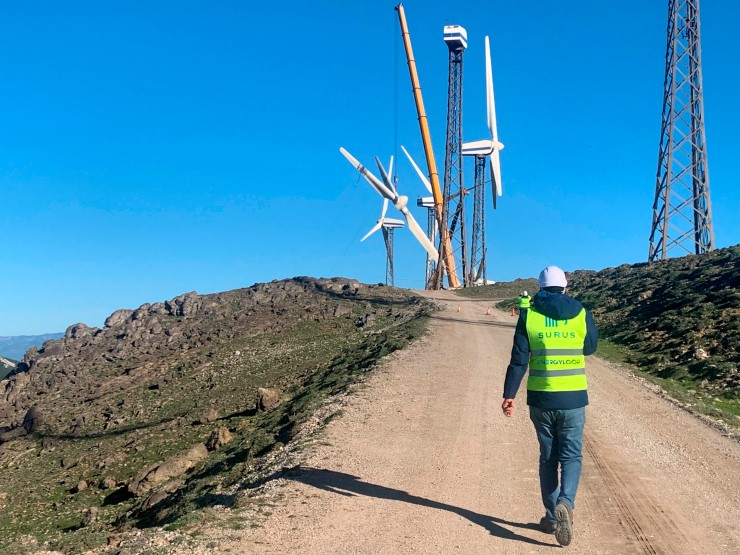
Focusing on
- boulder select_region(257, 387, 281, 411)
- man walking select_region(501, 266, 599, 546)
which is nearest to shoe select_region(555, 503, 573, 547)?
man walking select_region(501, 266, 599, 546)

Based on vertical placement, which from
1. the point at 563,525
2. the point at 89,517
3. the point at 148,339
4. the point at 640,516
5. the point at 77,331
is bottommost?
the point at 89,517

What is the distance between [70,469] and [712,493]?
1715cm

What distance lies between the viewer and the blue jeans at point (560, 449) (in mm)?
6426

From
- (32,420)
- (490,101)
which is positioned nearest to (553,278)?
(32,420)

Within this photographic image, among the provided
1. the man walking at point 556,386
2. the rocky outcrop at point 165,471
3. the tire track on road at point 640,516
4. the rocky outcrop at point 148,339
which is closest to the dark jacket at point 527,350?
the man walking at point 556,386

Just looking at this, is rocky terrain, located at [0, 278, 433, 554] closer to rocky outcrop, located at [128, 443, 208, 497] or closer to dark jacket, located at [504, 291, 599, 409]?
rocky outcrop, located at [128, 443, 208, 497]

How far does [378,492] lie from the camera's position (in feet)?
26.8

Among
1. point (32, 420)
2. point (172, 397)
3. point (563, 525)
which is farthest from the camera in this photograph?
point (32, 420)

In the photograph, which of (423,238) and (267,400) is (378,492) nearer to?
(267,400)

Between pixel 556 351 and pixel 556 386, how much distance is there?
1.11 feet

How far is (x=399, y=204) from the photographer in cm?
5888

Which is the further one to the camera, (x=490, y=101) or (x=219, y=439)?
(x=490, y=101)

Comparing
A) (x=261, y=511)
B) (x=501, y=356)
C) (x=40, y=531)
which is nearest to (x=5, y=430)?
(x=40, y=531)

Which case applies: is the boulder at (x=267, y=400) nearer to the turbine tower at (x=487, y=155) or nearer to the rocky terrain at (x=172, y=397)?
the rocky terrain at (x=172, y=397)
